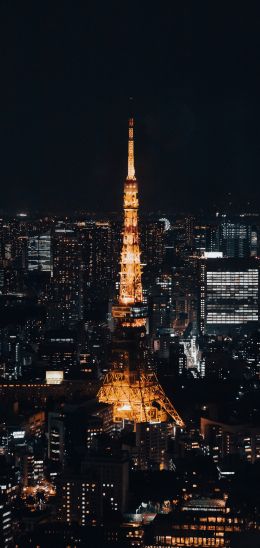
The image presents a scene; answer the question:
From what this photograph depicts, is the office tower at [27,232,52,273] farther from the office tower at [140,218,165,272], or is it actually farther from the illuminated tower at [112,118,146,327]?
the illuminated tower at [112,118,146,327]

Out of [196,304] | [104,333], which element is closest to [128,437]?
[104,333]

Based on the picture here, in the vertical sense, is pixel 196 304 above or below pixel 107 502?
above

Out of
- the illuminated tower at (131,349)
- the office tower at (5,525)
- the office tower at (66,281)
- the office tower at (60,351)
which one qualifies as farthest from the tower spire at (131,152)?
the office tower at (5,525)

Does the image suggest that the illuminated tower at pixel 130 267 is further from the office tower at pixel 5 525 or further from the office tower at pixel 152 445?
the office tower at pixel 5 525

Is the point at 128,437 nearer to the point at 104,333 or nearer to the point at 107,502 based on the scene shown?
the point at 107,502

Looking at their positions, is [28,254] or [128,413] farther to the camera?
[28,254]

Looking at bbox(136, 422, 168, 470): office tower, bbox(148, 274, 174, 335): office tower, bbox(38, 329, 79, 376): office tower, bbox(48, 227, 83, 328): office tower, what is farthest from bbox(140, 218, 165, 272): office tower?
bbox(136, 422, 168, 470): office tower
